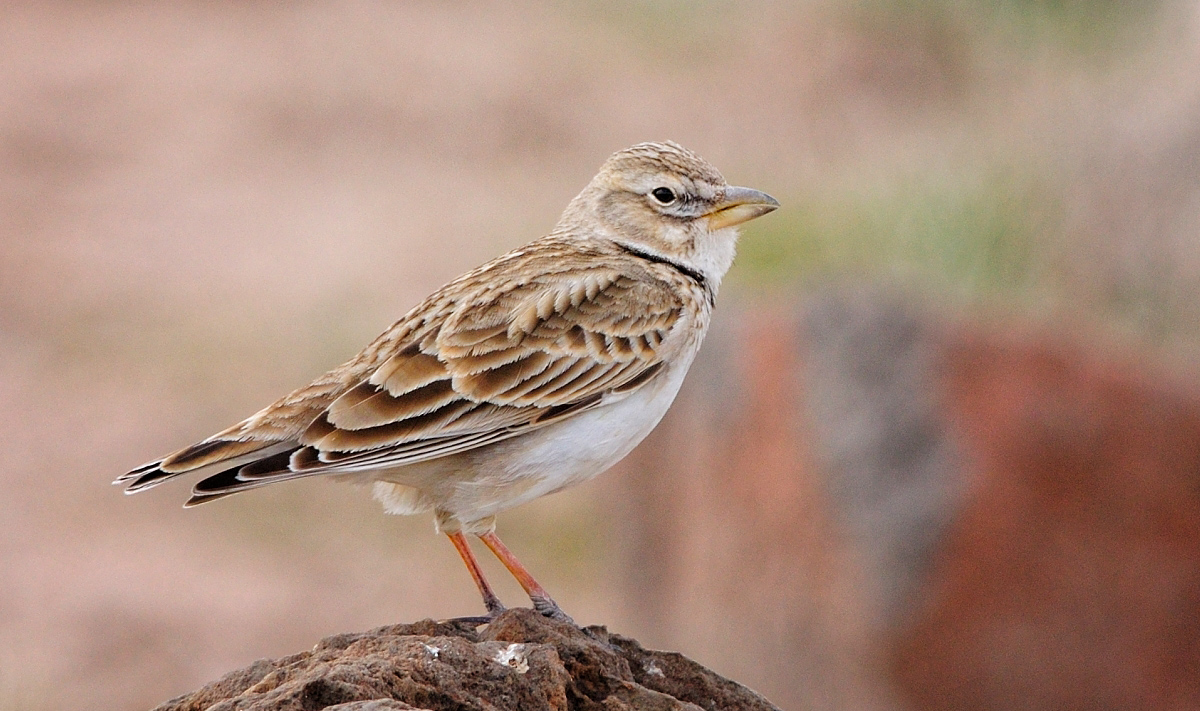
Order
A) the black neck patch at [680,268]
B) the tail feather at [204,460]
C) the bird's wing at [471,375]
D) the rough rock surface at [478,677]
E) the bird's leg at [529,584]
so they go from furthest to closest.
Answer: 1. the black neck patch at [680,268]
2. the bird's leg at [529,584]
3. the bird's wing at [471,375]
4. the tail feather at [204,460]
5. the rough rock surface at [478,677]

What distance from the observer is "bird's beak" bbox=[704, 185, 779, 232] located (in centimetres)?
732

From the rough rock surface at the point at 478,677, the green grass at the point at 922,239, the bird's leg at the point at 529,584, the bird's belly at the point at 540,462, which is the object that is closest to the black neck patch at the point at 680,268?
the bird's belly at the point at 540,462

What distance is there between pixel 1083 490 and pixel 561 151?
1392 centimetres

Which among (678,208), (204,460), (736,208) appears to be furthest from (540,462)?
(736,208)

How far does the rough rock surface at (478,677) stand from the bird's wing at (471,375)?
0.87 metres

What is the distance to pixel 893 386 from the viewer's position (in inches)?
379

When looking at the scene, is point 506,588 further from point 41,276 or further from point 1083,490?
point 41,276

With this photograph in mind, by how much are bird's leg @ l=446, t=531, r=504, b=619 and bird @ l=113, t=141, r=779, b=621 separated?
0.04 ft

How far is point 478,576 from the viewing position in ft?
20.9

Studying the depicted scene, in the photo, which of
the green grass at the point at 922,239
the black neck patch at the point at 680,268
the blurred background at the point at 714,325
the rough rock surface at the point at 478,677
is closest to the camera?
the rough rock surface at the point at 478,677

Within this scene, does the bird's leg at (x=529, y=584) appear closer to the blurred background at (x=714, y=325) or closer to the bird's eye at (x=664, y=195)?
the bird's eye at (x=664, y=195)

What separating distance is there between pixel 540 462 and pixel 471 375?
1.42 feet

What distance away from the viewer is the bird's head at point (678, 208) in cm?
733

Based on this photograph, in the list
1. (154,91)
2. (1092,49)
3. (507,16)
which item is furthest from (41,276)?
(1092,49)
